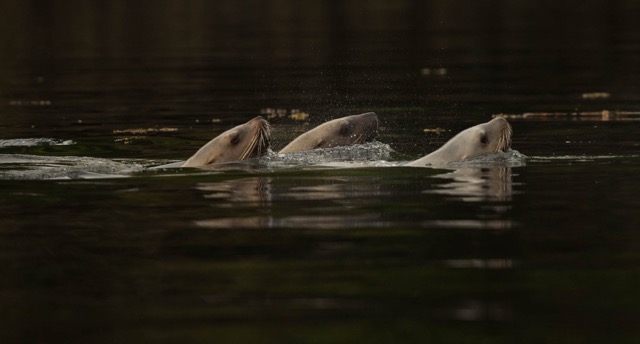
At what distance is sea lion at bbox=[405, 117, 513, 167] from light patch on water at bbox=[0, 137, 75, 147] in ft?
20.9

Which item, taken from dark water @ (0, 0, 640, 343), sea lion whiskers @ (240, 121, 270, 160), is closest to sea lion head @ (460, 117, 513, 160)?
dark water @ (0, 0, 640, 343)

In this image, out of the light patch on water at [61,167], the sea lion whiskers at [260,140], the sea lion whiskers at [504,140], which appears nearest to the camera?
the light patch on water at [61,167]

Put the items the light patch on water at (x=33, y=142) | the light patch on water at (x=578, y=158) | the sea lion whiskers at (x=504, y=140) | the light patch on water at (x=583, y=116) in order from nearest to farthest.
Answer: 1. the sea lion whiskers at (x=504, y=140)
2. the light patch on water at (x=578, y=158)
3. the light patch on water at (x=33, y=142)
4. the light patch on water at (x=583, y=116)

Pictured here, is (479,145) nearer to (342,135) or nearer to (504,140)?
(504,140)

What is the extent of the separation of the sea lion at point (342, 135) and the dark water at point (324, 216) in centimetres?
57

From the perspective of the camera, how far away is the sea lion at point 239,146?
1761 centimetres

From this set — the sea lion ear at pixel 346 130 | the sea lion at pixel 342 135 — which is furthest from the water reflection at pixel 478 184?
the sea lion ear at pixel 346 130

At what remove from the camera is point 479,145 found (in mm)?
16906

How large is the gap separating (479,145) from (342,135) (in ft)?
8.75

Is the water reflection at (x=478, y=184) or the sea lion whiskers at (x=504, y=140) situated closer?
the water reflection at (x=478, y=184)

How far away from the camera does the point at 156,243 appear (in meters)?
11.5

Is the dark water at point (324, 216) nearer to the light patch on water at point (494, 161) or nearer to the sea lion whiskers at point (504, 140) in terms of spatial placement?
the light patch on water at point (494, 161)

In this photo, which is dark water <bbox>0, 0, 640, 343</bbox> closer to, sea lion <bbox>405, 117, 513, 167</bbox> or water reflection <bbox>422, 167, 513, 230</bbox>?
water reflection <bbox>422, 167, 513, 230</bbox>

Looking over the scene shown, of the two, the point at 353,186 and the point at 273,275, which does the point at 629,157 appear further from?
the point at 273,275
